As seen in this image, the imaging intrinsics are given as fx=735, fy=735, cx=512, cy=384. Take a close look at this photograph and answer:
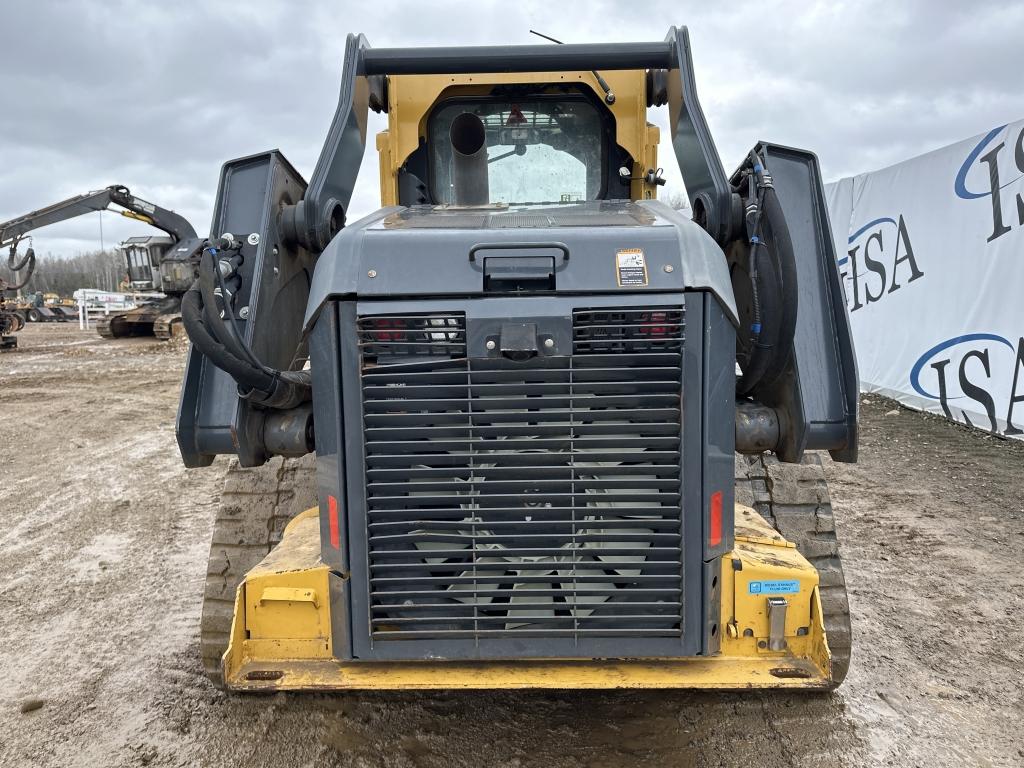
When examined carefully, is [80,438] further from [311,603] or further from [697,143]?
[697,143]

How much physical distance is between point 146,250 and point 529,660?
10.9ft

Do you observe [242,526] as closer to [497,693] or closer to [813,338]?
[497,693]

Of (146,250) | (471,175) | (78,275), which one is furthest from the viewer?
(78,275)

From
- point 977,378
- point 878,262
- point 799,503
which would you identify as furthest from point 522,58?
point 878,262

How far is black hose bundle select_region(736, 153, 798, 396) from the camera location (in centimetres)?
248

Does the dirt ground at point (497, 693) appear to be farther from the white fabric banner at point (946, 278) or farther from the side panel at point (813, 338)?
the white fabric banner at point (946, 278)

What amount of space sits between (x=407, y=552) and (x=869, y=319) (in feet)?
29.9

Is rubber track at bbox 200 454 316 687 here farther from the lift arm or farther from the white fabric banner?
the lift arm

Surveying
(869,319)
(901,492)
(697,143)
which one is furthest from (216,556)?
(869,319)

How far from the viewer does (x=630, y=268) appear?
2166 mm

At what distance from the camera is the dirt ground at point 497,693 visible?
269 cm

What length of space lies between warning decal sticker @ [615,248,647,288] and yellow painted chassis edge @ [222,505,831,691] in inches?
36.5

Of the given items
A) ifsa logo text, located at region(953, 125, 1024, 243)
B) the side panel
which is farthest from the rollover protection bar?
ifsa logo text, located at region(953, 125, 1024, 243)

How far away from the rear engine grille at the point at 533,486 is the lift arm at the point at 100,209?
12194mm
